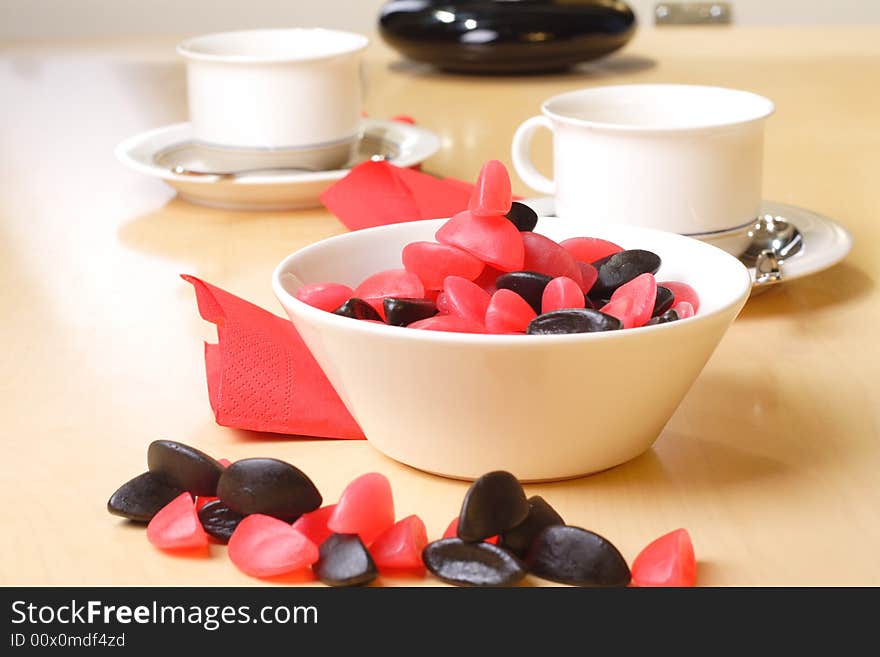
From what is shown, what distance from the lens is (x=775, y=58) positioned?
182 centimetres

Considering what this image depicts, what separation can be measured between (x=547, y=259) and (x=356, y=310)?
96 mm

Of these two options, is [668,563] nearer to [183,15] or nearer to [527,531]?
[527,531]

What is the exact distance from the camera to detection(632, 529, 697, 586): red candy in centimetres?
46

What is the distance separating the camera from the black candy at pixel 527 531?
18.9 inches

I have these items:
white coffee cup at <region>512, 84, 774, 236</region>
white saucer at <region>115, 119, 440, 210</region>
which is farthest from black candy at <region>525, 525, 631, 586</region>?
white saucer at <region>115, 119, 440, 210</region>

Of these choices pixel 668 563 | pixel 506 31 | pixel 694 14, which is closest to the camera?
pixel 668 563

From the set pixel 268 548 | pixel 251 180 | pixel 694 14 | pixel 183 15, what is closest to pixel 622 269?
pixel 268 548

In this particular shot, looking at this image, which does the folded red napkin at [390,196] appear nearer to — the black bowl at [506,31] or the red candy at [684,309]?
the red candy at [684,309]

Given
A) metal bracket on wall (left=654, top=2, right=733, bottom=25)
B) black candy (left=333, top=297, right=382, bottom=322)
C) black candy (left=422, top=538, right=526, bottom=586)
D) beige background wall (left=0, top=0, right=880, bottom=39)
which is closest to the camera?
black candy (left=422, top=538, right=526, bottom=586)

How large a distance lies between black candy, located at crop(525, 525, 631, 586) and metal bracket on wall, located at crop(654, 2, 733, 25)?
1923 millimetres

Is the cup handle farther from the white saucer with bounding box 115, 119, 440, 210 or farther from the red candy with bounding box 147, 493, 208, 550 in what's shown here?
the red candy with bounding box 147, 493, 208, 550

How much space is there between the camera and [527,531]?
0.48 metres
